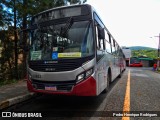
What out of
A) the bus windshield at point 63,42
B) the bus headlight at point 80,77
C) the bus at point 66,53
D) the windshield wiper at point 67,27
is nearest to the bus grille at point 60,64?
the bus at point 66,53

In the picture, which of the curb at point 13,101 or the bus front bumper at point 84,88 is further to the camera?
the curb at point 13,101

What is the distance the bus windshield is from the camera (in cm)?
667

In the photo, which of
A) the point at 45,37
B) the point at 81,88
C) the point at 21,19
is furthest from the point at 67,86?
the point at 21,19

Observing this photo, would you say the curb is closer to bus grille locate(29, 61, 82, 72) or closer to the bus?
the bus

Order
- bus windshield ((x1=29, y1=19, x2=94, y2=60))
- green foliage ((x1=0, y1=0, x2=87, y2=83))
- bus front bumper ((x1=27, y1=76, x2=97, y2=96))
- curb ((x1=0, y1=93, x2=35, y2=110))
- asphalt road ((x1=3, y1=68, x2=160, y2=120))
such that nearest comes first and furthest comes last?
asphalt road ((x1=3, y1=68, x2=160, y2=120)) < bus front bumper ((x1=27, y1=76, x2=97, y2=96)) < bus windshield ((x1=29, y1=19, x2=94, y2=60)) < curb ((x1=0, y1=93, x2=35, y2=110)) < green foliage ((x1=0, y1=0, x2=87, y2=83))

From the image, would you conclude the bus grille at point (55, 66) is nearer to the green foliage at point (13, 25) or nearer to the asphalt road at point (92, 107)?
the asphalt road at point (92, 107)

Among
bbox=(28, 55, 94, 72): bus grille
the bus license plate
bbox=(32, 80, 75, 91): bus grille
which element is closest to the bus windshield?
bbox=(28, 55, 94, 72): bus grille

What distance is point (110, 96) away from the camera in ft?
29.6

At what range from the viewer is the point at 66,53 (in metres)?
6.68

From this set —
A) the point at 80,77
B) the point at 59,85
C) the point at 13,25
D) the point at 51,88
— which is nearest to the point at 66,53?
the point at 80,77

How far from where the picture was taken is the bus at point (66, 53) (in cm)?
648

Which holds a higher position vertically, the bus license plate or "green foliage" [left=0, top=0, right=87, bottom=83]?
"green foliage" [left=0, top=0, right=87, bottom=83]

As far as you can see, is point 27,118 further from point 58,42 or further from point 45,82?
point 58,42

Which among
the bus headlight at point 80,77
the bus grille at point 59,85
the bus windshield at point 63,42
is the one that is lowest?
the bus grille at point 59,85
